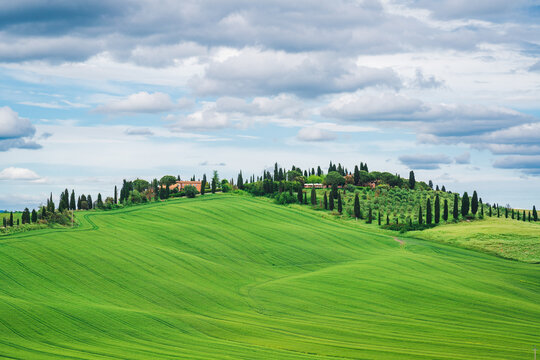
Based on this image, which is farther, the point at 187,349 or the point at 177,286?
the point at 177,286

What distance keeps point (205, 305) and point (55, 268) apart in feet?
65.7

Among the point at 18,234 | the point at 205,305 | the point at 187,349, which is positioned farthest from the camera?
the point at 18,234

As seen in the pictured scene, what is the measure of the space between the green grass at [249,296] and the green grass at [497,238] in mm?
4688

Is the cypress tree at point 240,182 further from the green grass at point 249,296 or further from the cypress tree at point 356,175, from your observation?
the green grass at point 249,296

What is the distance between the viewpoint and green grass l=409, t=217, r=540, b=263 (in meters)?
96.5

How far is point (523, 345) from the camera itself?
45094 millimetres

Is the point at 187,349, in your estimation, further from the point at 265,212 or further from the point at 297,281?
the point at 265,212

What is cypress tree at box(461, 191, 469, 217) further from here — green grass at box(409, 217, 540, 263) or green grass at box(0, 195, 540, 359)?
green grass at box(0, 195, 540, 359)

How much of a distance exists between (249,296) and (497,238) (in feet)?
218

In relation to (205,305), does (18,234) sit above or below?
above

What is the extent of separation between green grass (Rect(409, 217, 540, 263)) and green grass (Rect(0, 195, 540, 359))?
4.69 metres

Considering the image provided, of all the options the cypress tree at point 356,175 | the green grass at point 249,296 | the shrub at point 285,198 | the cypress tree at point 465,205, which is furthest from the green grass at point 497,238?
the cypress tree at point 356,175

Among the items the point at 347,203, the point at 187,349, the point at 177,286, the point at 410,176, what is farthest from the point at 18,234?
the point at 410,176

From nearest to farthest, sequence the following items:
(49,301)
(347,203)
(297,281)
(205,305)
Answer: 1. (49,301)
2. (205,305)
3. (297,281)
4. (347,203)
